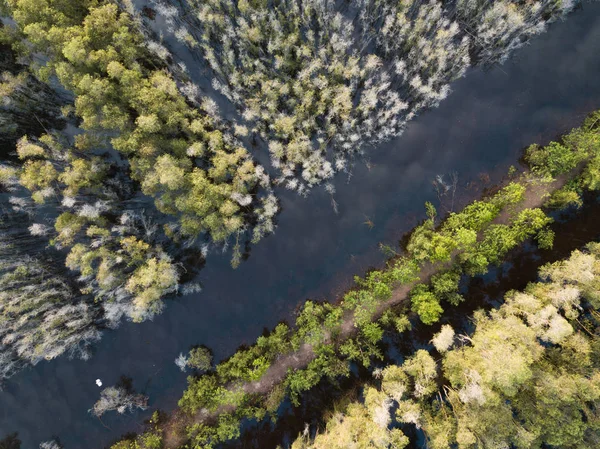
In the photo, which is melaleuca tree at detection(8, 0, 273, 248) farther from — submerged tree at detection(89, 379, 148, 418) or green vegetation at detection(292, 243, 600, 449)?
green vegetation at detection(292, 243, 600, 449)

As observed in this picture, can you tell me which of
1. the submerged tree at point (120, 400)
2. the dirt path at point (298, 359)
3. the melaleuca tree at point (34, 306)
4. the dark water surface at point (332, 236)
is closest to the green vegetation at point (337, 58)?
the dark water surface at point (332, 236)

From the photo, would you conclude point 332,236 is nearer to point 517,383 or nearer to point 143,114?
point 517,383

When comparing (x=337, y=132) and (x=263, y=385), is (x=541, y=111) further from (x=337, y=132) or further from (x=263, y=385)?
(x=263, y=385)

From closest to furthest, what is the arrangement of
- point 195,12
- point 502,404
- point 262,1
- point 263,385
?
point 502,404 < point 262,1 < point 195,12 < point 263,385

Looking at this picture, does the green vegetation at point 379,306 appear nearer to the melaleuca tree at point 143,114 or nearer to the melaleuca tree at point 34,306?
the melaleuca tree at point 34,306

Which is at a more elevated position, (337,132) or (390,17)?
(390,17)

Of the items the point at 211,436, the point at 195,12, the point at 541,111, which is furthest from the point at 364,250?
the point at 195,12
